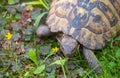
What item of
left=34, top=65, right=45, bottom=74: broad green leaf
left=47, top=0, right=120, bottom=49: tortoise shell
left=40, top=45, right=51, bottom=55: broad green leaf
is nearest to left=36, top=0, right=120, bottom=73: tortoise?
left=47, top=0, right=120, bottom=49: tortoise shell

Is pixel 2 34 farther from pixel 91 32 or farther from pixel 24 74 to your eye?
pixel 91 32

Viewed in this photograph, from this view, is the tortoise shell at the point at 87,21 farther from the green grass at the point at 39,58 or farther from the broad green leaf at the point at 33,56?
the broad green leaf at the point at 33,56

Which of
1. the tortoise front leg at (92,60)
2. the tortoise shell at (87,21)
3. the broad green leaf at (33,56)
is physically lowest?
the tortoise front leg at (92,60)

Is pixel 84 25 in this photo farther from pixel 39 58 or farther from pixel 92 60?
pixel 39 58

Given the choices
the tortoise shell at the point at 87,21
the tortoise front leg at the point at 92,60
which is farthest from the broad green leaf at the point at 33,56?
the tortoise front leg at the point at 92,60

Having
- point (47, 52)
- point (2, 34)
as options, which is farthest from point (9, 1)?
point (47, 52)

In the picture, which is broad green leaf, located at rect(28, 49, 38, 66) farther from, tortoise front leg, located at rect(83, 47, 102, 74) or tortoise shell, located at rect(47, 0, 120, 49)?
tortoise front leg, located at rect(83, 47, 102, 74)
